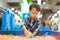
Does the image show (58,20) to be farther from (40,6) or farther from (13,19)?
(13,19)

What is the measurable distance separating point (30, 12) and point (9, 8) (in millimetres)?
206

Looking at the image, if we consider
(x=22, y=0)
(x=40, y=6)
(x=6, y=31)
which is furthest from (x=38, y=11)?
(x=6, y=31)

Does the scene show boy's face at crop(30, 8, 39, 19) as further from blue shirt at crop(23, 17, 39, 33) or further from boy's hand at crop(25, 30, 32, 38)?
boy's hand at crop(25, 30, 32, 38)

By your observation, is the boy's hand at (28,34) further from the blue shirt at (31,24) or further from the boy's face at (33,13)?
the boy's face at (33,13)

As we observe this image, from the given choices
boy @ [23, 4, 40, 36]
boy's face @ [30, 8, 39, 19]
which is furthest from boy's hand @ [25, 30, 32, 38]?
boy's face @ [30, 8, 39, 19]

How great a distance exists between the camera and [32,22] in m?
1.64

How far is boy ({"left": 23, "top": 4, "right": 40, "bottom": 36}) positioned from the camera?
1630 mm

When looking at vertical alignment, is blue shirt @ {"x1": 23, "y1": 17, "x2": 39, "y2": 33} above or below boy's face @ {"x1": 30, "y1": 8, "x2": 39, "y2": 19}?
below

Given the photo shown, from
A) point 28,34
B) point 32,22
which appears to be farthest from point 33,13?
point 28,34

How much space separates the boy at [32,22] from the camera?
5.35 feet

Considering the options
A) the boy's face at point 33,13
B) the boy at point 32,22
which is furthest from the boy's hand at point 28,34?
the boy's face at point 33,13

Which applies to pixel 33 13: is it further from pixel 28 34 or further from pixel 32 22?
pixel 28 34

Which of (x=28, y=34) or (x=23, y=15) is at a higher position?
(x=23, y=15)

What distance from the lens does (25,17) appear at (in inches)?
64.6
